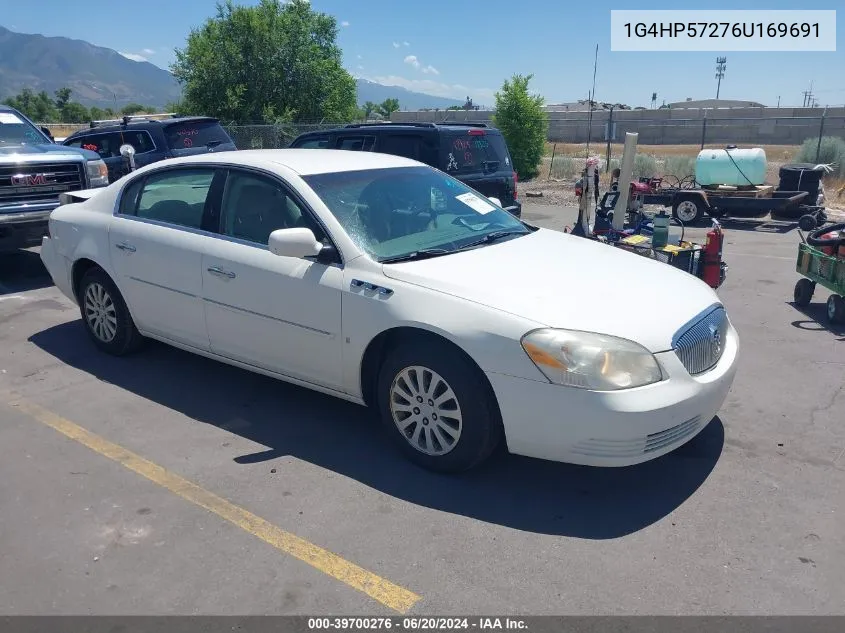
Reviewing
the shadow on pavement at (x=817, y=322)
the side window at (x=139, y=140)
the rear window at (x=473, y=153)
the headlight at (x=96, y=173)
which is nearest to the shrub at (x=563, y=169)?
the rear window at (x=473, y=153)

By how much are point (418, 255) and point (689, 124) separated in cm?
4834

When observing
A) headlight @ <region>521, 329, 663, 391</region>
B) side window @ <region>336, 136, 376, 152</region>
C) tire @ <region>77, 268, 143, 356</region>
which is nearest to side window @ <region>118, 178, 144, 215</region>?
tire @ <region>77, 268, 143, 356</region>

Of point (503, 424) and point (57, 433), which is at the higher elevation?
point (503, 424)

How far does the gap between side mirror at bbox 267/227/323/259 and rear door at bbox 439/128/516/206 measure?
5402 millimetres

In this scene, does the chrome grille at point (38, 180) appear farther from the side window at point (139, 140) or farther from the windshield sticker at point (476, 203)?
the windshield sticker at point (476, 203)

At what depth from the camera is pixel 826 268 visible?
7148 millimetres

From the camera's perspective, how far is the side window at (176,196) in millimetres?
4809

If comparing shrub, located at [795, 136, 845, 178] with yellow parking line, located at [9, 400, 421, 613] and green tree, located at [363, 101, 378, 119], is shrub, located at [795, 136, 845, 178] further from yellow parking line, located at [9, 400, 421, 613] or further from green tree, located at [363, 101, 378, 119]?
green tree, located at [363, 101, 378, 119]

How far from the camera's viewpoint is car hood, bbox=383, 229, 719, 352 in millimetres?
3461

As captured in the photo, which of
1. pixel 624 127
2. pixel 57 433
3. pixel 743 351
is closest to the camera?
pixel 57 433

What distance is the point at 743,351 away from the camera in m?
6.02

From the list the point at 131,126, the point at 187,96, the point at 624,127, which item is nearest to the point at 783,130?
the point at 624,127

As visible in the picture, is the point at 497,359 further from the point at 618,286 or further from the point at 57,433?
the point at 57,433

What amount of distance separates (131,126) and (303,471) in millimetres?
11502
